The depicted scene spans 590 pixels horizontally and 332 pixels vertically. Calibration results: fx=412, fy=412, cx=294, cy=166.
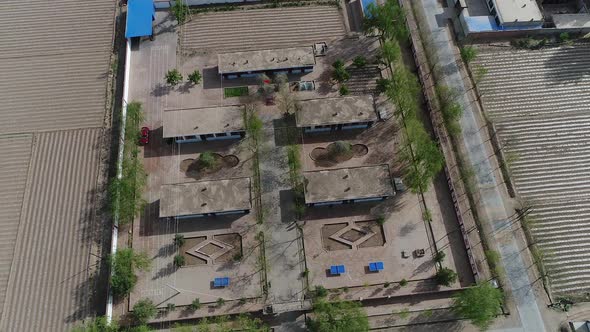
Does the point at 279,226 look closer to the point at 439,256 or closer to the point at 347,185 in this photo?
the point at 347,185

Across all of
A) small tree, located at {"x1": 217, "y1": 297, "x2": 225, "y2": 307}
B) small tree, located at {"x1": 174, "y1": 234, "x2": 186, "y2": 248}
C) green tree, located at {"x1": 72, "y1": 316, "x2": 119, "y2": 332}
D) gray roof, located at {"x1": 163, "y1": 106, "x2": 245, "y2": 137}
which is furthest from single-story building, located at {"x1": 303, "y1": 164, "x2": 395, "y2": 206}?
green tree, located at {"x1": 72, "y1": 316, "x2": 119, "y2": 332}

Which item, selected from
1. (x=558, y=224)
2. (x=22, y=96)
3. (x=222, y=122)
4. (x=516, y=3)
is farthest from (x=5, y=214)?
(x=516, y=3)

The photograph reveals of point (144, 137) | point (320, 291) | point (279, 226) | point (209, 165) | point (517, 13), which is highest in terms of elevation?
point (517, 13)

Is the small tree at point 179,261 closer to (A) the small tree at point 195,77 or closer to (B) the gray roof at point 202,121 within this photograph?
(B) the gray roof at point 202,121

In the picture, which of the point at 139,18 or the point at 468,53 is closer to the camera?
the point at 468,53

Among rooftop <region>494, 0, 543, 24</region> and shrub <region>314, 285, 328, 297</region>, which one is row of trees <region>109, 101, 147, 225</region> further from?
rooftop <region>494, 0, 543, 24</region>

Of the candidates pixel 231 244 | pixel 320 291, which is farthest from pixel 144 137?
pixel 320 291

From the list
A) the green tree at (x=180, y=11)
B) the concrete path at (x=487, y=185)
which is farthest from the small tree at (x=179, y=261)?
the concrete path at (x=487, y=185)
